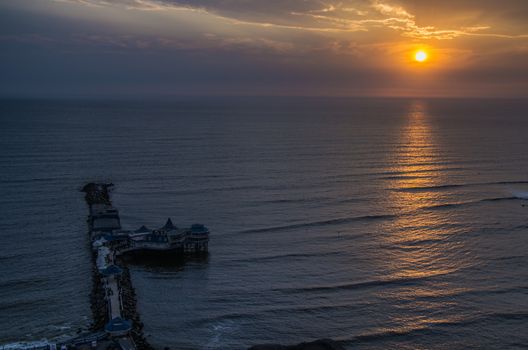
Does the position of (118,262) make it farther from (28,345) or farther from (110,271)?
(28,345)

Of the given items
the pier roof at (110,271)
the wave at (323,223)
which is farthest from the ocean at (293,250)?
the pier roof at (110,271)

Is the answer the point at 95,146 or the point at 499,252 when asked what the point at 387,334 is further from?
the point at 95,146

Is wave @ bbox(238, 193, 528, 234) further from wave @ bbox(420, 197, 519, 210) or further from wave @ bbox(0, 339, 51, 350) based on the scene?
wave @ bbox(0, 339, 51, 350)

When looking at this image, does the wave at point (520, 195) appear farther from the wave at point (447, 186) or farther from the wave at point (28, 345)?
the wave at point (28, 345)

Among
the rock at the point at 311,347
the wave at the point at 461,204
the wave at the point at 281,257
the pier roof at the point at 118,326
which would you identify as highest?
the wave at the point at 461,204

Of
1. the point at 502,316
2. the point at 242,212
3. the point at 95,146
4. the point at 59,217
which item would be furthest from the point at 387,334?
the point at 95,146

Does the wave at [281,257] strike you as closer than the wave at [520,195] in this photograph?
Yes

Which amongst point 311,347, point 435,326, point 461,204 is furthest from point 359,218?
point 311,347

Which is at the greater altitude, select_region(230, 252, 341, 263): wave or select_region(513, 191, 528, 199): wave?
select_region(513, 191, 528, 199): wave

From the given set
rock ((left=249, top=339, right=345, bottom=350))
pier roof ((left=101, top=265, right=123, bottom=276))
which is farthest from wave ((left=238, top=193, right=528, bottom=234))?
rock ((left=249, top=339, right=345, bottom=350))
